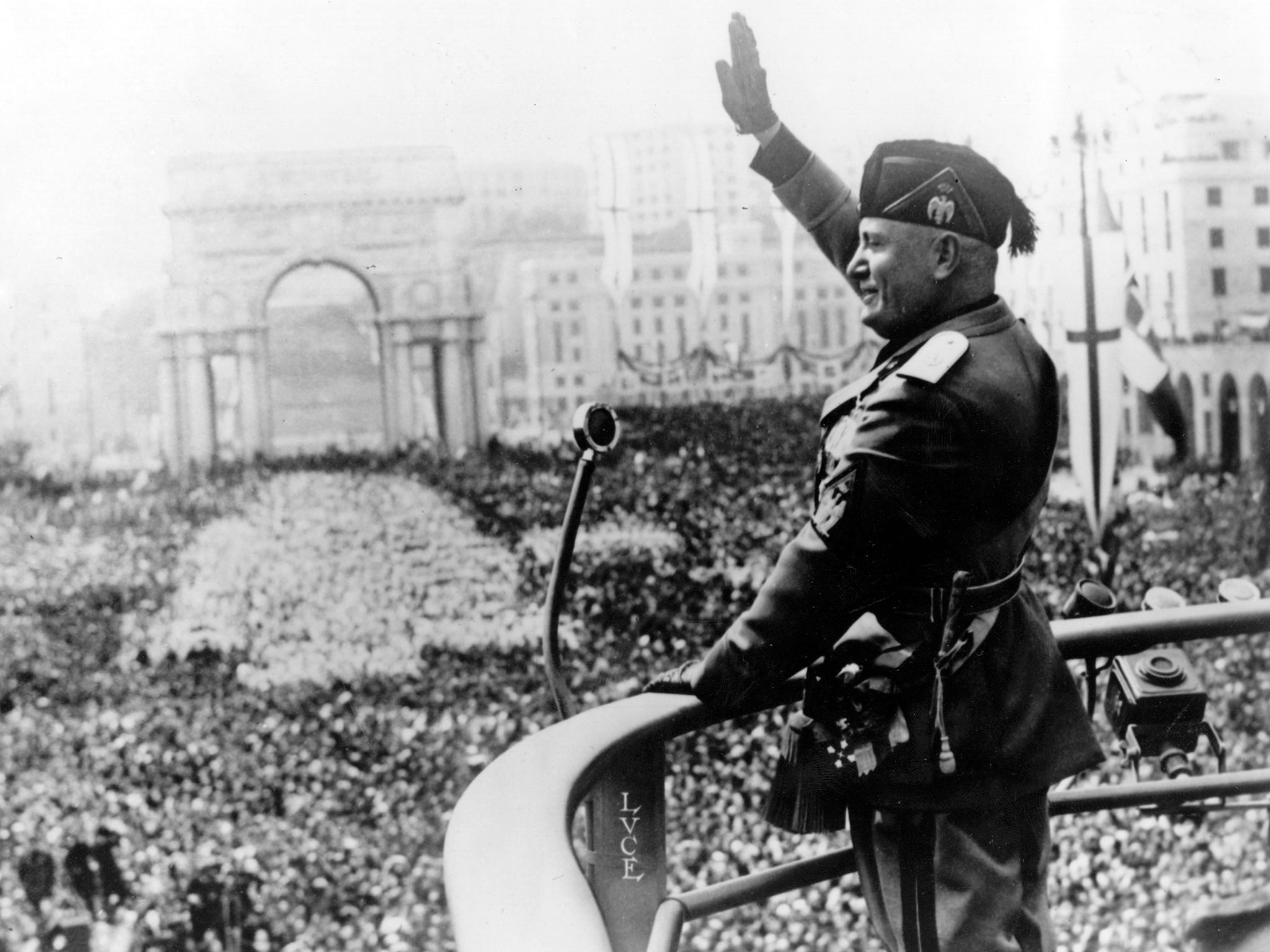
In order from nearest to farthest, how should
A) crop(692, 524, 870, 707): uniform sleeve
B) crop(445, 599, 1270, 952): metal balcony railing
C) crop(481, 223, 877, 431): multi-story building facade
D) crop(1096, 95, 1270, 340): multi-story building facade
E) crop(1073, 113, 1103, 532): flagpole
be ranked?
crop(445, 599, 1270, 952): metal balcony railing < crop(692, 524, 870, 707): uniform sleeve < crop(1096, 95, 1270, 340): multi-story building facade < crop(481, 223, 877, 431): multi-story building facade < crop(1073, 113, 1103, 532): flagpole

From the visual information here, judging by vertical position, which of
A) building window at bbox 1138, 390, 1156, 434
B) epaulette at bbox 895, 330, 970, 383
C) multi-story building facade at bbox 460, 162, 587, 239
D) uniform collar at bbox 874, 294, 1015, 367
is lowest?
building window at bbox 1138, 390, 1156, 434

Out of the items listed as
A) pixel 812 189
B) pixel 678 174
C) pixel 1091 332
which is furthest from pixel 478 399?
pixel 812 189

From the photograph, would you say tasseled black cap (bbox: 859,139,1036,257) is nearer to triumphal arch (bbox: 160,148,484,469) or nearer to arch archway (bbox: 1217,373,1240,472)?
triumphal arch (bbox: 160,148,484,469)

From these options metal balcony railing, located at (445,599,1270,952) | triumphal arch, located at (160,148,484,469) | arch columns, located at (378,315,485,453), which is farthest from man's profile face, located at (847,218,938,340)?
arch columns, located at (378,315,485,453)

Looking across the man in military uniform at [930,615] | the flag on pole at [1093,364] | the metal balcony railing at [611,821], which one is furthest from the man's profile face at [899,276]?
the flag on pole at [1093,364]

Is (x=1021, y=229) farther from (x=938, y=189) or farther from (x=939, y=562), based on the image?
(x=939, y=562)

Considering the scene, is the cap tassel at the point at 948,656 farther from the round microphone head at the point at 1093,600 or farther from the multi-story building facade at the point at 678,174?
the multi-story building facade at the point at 678,174
